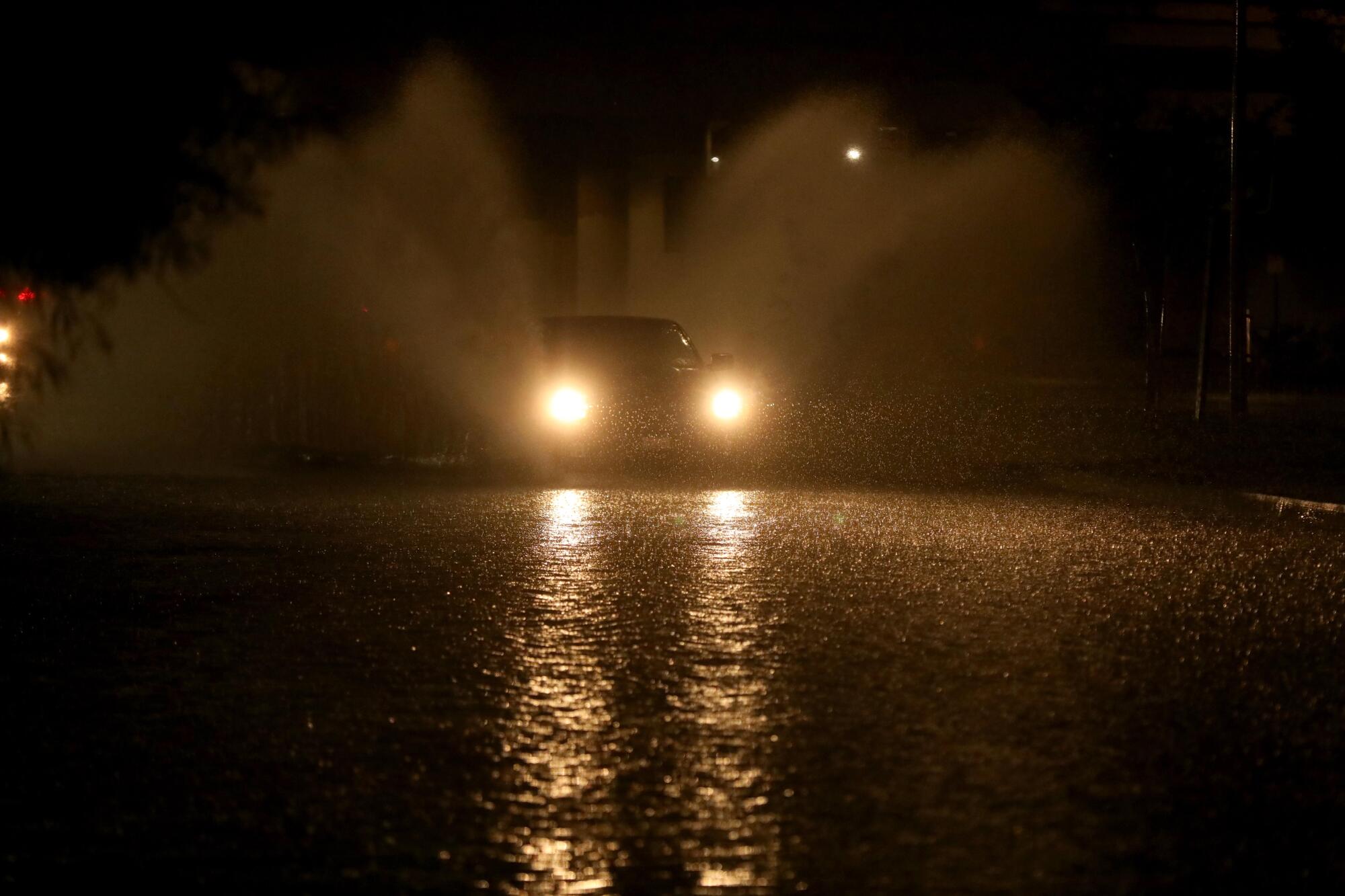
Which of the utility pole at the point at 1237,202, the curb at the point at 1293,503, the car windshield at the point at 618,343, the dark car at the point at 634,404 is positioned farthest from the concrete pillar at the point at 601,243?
the curb at the point at 1293,503

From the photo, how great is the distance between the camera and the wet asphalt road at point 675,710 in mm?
4926

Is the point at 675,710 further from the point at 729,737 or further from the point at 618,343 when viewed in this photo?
the point at 618,343

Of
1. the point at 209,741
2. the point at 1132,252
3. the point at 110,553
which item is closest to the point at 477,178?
the point at 1132,252

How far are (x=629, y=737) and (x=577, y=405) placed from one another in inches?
479

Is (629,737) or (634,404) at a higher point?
(634,404)

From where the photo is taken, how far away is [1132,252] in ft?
107

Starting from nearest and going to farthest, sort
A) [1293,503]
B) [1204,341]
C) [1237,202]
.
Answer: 1. [1293,503]
2. [1204,341]
3. [1237,202]

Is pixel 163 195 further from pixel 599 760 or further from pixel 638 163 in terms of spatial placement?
pixel 638 163

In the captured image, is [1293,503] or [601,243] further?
[601,243]

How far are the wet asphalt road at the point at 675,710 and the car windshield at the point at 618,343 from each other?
7.16 meters

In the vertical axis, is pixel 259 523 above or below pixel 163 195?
below

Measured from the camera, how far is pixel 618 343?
2017 cm

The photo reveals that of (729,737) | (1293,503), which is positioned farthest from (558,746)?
(1293,503)

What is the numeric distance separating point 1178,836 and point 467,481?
12.2m
